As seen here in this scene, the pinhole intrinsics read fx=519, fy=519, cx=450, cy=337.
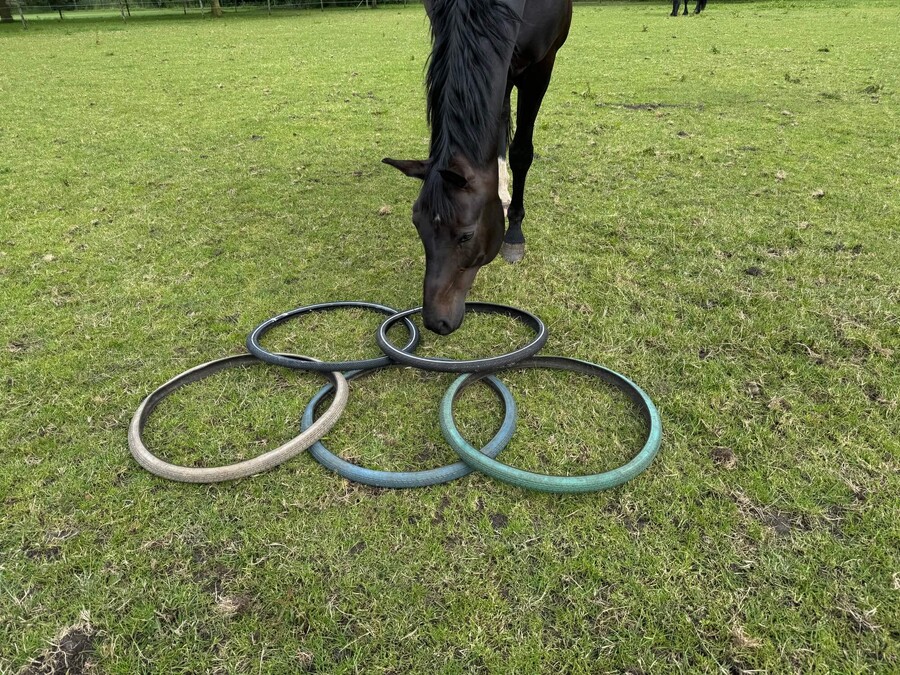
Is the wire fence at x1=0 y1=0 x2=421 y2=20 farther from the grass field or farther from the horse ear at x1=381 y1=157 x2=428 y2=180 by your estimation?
the horse ear at x1=381 y1=157 x2=428 y2=180

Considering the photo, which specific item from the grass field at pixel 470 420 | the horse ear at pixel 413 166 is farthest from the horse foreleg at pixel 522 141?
the horse ear at pixel 413 166

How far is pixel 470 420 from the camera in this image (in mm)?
2543

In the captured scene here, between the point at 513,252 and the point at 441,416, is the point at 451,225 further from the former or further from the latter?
the point at 513,252

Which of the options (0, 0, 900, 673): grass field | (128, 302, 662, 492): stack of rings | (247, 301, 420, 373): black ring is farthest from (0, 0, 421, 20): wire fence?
(128, 302, 662, 492): stack of rings

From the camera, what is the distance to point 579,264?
12.8 feet

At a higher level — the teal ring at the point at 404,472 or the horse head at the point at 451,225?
the horse head at the point at 451,225

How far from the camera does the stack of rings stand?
6.93 ft

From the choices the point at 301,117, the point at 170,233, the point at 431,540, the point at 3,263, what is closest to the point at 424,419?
the point at 431,540

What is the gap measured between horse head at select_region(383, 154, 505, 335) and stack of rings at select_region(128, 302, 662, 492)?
0.29 metres

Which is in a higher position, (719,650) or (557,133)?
(557,133)

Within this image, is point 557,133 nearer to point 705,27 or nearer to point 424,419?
point 424,419

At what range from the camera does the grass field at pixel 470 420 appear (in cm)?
169

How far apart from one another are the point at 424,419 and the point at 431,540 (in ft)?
2.30

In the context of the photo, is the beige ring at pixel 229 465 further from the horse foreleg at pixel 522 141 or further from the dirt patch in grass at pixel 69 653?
the horse foreleg at pixel 522 141
